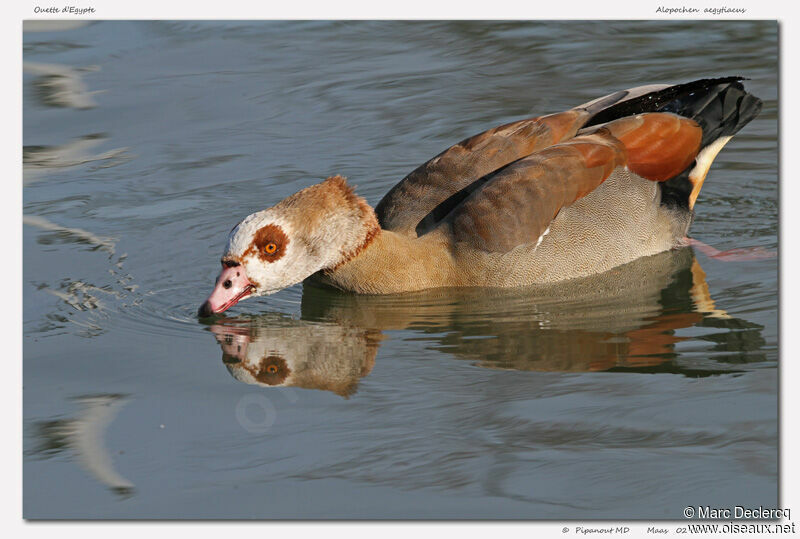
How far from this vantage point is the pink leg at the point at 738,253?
31.5ft

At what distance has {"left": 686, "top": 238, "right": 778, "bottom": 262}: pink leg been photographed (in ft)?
31.5

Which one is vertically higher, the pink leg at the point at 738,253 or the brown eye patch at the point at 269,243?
the brown eye patch at the point at 269,243

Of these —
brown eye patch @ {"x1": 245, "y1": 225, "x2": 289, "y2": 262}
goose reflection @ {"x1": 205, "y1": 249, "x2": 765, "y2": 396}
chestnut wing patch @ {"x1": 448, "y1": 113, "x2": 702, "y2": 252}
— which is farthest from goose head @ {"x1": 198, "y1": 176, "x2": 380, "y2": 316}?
chestnut wing patch @ {"x1": 448, "y1": 113, "x2": 702, "y2": 252}

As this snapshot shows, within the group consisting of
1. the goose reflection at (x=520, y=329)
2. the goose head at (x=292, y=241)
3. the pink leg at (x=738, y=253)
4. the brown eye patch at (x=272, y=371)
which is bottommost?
the goose reflection at (x=520, y=329)

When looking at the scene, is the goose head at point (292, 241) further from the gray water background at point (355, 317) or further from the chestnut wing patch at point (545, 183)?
the chestnut wing patch at point (545, 183)

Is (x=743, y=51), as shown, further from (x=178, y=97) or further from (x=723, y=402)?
(x=723, y=402)

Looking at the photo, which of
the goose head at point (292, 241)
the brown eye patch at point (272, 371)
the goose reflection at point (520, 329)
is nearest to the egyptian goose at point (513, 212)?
the goose head at point (292, 241)

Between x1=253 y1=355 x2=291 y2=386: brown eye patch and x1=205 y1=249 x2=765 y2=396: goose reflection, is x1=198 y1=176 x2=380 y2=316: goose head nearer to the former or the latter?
x1=205 y1=249 x2=765 y2=396: goose reflection

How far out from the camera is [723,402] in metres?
7.02

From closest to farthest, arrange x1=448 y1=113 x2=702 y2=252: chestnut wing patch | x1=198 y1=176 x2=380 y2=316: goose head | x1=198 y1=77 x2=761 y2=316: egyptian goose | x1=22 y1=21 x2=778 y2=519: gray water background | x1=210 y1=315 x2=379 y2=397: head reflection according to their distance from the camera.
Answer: x1=22 y1=21 x2=778 y2=519: gray water background
x1=210 y1=315 x2=379 y2=397: head reflection
x1=198 y1=176 x2=380 y2=316: goose head
x1=198 y1=77 x2=761 y2=316: egyptian goose
x1=448 y1=113 x2=702 y2=252: chestnut wing patch

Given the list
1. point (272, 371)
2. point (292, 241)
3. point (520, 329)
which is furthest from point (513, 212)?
point (272, 371)

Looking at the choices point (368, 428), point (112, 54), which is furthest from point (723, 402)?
point (112, 54)

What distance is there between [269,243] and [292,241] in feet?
0.67

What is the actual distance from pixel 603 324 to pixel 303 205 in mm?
2351
